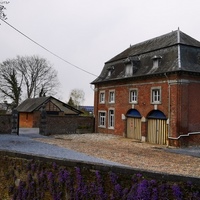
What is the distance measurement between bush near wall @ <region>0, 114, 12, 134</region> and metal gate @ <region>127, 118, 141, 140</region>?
11.2 m

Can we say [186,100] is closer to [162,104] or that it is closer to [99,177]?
[162,104]

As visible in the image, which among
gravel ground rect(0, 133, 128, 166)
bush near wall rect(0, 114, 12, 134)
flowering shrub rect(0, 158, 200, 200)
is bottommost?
gravel ground rect(0, 133, 128, 166)

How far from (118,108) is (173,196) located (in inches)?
862

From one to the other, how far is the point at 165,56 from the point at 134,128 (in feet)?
23.7

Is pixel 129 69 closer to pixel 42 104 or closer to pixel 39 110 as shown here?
pixel 42 104

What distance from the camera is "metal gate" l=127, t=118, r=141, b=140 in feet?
77.9

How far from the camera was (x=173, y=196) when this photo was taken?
14.8 feet

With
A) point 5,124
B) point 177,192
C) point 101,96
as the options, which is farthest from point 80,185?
point 101,96

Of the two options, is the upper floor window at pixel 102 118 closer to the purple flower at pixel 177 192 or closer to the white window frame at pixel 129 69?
the white window frame at pixel 129 69

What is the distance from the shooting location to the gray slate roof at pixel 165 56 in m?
20.3

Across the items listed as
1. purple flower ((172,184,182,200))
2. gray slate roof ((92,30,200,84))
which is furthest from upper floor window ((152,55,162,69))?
purple flower ((172,184,182,200))

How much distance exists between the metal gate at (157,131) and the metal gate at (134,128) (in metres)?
1.42

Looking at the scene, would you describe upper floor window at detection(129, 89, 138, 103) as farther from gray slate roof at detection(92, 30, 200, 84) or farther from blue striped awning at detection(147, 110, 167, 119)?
blue striped awning at detection(147, 110, 167, 119)

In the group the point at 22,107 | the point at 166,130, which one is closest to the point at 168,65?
the point at 166,130
